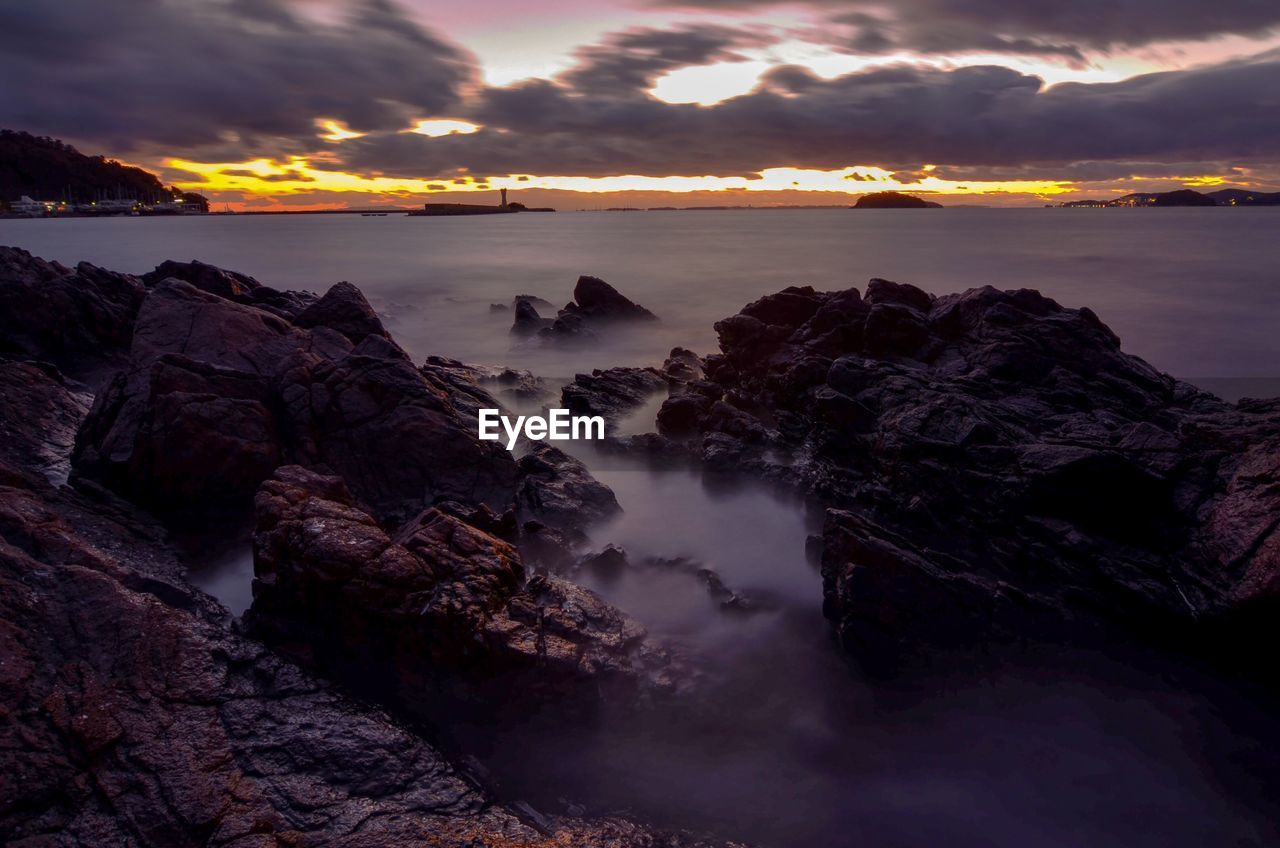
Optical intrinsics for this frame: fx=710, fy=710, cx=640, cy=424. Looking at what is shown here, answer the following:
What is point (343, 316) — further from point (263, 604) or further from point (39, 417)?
point (263, 604)

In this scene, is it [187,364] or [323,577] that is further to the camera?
[187,364]

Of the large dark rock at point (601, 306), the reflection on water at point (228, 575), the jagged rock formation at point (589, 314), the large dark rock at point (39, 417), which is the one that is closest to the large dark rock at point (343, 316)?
the large dark rock at point (39, 417)

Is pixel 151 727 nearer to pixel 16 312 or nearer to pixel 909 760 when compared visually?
pixel 909 760

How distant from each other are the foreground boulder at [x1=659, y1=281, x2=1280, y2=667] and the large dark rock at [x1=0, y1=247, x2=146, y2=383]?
13075mm

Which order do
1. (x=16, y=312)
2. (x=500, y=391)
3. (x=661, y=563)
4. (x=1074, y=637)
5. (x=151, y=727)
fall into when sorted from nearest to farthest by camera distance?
1. (x=151, y=727)
2. (x=1074, y=637)
3. (x=661, y=563)
4. (x=16, y=312)
5. (x=500, y=391)

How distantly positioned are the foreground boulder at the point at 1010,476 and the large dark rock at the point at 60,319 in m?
13.1

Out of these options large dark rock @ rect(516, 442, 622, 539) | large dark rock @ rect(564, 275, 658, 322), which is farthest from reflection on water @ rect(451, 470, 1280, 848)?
large dark rock @ rect(564, 275, 658, 322)

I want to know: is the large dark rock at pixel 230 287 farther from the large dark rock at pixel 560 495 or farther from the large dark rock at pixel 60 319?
the large dark rock at pixel 560 495

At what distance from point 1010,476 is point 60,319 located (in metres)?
19.8

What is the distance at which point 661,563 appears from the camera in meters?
10.9

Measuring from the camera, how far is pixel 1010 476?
10.7 meters

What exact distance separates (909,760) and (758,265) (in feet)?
160

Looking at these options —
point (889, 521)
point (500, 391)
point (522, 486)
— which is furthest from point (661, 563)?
point (500, 391)

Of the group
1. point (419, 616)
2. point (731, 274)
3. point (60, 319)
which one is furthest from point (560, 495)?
point (731, 274)
